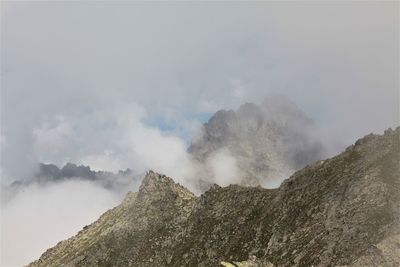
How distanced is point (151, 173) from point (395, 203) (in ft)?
287

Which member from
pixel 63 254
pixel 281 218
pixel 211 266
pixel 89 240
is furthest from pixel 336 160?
pixel 63 254

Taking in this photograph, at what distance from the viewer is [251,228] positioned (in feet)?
373

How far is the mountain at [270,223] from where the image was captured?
82.8m

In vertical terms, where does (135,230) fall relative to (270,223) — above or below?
above

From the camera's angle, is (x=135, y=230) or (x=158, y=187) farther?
(x=158, y=187)

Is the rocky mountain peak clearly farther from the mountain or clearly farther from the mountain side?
the mountain

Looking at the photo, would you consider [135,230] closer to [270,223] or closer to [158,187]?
[158,187]

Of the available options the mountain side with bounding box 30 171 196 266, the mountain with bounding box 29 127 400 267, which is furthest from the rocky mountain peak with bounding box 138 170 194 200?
the mountain with bounding box 29 127 400 267

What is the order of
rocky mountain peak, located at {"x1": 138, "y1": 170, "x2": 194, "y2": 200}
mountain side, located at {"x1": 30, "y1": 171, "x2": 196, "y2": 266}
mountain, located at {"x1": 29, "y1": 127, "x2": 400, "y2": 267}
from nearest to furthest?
mountain, located at {"x1": 29, "y1": 127, "x2": 400, "y2": 267}
mountain side, located at {"x1": 30, "y1": 171, "x2": 196, "y2": 266}
rocky mountain peak, located at {"x1": 138, "y1": 170, "x2": 194, "y2": 200}

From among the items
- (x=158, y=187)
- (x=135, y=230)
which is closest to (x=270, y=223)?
(x=135, y=230)

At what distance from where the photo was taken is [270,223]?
360 feet

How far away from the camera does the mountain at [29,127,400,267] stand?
3258 inches

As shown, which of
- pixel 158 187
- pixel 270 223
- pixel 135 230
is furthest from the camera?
pixel 158 187

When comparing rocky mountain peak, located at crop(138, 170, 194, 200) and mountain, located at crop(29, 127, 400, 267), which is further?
rocky mountain peak, located at crop(138, 170, 194, 200)
